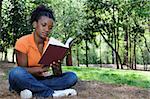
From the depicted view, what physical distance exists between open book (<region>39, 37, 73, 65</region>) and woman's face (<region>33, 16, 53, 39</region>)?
280 mm

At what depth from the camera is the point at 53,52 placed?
11.9 ft

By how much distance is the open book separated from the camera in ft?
11.7

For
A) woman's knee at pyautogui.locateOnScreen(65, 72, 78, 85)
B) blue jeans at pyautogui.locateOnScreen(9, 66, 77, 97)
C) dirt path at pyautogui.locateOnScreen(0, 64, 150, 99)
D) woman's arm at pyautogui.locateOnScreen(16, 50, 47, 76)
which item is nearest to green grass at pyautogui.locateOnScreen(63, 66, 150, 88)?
dirt path at pyautogui.locateOnScreen(0, 64, 150, 99)

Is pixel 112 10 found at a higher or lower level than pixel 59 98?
higher

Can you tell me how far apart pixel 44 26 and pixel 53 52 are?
43cm

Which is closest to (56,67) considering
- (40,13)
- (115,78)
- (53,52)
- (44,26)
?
(53,52)

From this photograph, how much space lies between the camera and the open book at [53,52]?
3.57 m

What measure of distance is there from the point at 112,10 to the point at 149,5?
5214 mm

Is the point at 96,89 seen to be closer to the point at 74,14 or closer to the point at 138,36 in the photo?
the point at 74,14

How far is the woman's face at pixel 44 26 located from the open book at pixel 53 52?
0.28 meters

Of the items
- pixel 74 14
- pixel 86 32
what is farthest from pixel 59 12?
pixel 86 32

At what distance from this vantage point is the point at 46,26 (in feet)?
12.9

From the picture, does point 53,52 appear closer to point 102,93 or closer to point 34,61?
point 34,61

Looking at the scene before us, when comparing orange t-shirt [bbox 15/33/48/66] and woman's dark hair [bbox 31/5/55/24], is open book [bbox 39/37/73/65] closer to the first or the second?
orange t-shirt [bbox 15/33/48/66]
